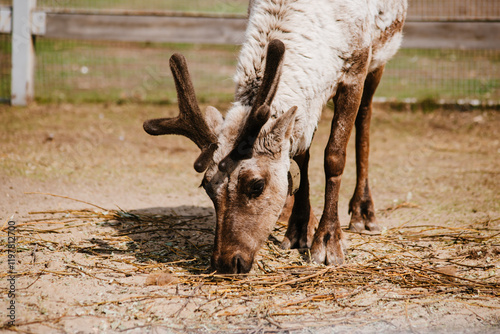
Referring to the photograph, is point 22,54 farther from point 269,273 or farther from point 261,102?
point 269,273

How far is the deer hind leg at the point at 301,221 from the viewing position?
468cm

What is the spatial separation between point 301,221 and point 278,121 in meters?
1.27

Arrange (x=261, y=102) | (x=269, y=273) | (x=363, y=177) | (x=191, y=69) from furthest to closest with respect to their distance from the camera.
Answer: (x=191, y=69)
(x=363, y=177)
(x=269, y=273)
(x=261, y=102)

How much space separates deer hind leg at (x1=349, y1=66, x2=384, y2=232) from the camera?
17.2ft

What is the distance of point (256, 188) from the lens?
379 cm

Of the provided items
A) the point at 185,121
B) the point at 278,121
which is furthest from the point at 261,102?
the point at 185,121

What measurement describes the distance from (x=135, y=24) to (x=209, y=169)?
670 cm

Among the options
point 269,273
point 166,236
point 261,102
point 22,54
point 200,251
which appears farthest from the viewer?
point 22,54

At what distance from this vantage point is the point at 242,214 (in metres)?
3.78

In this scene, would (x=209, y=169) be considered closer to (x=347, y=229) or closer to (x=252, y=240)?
(x=252, y=240)

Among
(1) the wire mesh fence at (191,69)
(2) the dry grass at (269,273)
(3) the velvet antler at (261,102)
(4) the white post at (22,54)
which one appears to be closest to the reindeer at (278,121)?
(3) the velvet antler at (261,102)

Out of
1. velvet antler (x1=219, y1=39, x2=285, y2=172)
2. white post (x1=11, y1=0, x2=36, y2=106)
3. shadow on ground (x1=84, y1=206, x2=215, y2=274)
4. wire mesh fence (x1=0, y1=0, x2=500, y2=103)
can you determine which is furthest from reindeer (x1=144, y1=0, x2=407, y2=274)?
white post (x1=11, y1=0, x2=36, y2=106)

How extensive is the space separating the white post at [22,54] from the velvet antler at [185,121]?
21.3 feet

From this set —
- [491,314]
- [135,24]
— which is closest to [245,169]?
[491,314]
